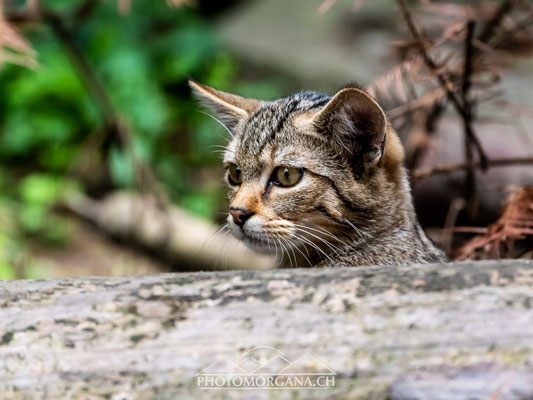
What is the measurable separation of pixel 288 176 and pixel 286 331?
3.46 ft

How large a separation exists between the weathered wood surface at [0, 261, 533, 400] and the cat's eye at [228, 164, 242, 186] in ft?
3.63

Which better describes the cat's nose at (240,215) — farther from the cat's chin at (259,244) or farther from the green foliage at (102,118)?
the green foliage at (102,118)

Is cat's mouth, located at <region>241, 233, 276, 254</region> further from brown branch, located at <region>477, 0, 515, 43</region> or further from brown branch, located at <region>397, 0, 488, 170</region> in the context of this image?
brown branch, located at <region>477, 0, 515, 43</region>

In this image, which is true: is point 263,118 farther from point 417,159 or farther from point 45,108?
point 45,108

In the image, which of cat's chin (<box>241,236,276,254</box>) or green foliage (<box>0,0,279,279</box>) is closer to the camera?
cat's chin (<box>241,236,276,254</box>)

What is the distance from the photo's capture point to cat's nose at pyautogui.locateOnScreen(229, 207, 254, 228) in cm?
253

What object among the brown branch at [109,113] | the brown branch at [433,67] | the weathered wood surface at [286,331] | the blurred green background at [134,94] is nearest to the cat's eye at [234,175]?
the weathered wood surface at [286,331]

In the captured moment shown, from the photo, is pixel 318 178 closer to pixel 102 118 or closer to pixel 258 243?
pixel 258 243

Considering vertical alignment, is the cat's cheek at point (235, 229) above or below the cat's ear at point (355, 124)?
below

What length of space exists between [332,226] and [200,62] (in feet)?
15.9

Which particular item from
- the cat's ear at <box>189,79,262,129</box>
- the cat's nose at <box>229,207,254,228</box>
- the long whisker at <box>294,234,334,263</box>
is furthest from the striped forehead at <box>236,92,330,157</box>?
the long whisker at <box>294,234,334,263</box>

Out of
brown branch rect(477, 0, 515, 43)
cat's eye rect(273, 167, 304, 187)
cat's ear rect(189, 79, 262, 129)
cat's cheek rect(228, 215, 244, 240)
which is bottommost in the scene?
→ cat's cheek rect(228, 215, 244, 240)

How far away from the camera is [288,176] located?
2.60m

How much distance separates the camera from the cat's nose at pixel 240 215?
253cm
